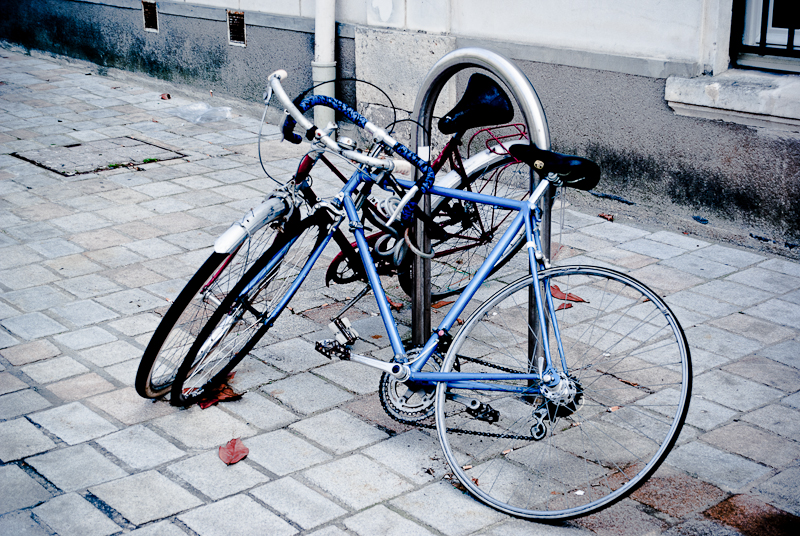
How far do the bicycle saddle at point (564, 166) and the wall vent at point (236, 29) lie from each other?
6.80m

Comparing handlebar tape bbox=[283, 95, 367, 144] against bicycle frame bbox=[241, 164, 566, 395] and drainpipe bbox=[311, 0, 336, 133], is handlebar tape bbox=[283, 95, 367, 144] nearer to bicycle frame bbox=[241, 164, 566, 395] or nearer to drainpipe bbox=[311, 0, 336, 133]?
bicycle frame bbox=[241, 164, 566, 395]

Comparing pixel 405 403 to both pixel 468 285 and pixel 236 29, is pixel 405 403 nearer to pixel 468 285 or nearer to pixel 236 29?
pixel 468 285

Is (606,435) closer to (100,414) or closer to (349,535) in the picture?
(349,535)

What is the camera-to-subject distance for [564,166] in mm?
3029

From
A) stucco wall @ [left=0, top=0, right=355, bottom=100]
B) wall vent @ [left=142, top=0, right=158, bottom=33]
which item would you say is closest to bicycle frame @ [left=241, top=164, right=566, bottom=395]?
stucco wall @ [left=0, top=0, right=355, bottom=100]

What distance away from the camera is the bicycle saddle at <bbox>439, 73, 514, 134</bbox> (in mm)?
3734

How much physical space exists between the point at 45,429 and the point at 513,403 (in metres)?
1.90

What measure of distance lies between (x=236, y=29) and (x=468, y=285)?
22.9 feet

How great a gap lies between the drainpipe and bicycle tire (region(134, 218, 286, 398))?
14.9 ft

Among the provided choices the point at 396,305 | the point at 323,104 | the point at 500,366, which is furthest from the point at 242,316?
the point at 396,305

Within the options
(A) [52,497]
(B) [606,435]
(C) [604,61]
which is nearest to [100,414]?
(A) [52,497]

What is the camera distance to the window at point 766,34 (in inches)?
218

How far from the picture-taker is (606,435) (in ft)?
11.4

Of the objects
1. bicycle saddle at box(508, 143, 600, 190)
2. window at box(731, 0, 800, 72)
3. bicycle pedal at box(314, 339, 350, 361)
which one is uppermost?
window at box(731, 0, 800, 72)
